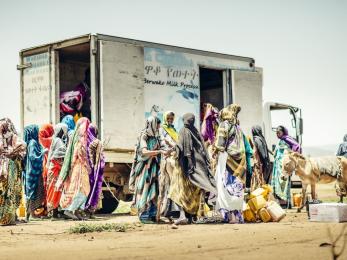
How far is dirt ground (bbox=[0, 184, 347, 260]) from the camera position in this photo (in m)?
6.91

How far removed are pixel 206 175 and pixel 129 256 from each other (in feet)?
14.8

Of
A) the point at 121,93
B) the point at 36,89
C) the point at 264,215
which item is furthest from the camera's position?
the point at 36,89

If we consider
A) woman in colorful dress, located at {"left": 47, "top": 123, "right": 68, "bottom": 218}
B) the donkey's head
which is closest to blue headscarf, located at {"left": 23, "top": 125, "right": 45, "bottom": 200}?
woman in colorful dress, located at {"left": 47, "top": 123, "right": 68, "bottom": 218}

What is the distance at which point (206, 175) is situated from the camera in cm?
1119

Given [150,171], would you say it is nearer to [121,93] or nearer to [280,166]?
[121,93]

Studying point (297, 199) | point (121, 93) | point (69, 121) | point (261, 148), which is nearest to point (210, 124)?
point (261, 148)

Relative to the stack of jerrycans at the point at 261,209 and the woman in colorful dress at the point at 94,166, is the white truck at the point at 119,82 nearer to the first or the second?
the woman in colorful dress at the point at 94,166

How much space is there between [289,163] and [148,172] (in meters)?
3.95

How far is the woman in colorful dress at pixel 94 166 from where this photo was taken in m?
12.8

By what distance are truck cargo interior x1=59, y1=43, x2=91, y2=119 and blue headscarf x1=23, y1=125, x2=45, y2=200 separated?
1.79 metres

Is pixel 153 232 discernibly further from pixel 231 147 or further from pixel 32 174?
pixel 32 174

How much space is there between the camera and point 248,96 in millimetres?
16953

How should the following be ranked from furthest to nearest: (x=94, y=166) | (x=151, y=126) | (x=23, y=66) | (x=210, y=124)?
(x=210, y=124)
(x=23, y=66)
(x=94, y=166)
(x=151, y=126)

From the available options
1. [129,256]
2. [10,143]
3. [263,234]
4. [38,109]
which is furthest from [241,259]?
[38,109]
